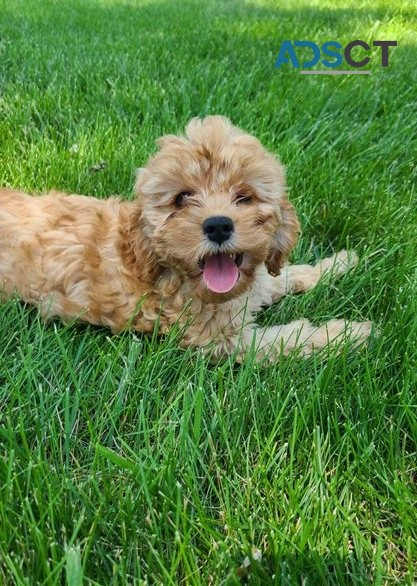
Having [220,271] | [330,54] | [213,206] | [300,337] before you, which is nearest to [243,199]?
[213,206]

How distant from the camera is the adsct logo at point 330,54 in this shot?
Answer: 17.0 feet

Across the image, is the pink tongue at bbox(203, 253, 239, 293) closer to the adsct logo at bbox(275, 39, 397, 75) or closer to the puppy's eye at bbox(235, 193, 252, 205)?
the puppy's eye at bbox(235, 193, 252, 205)

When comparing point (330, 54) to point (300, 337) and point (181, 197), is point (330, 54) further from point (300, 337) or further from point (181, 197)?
point (300, 337)

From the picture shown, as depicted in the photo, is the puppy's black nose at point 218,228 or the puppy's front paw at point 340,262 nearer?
the puppy's black nose at point 218,228

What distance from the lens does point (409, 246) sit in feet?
8.89

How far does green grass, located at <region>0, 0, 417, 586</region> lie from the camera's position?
1.46 meters

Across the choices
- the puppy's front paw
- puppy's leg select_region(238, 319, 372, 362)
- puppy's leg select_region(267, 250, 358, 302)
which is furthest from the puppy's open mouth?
the puppy's front paw

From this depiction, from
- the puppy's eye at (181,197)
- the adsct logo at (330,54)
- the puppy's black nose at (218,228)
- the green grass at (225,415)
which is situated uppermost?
the adsct logo at (330,54)

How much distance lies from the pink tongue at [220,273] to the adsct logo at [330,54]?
3.27m

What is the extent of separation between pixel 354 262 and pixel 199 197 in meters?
0.95

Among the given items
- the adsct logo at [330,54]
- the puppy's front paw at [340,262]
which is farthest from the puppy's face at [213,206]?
the adsct logo at [330,54]

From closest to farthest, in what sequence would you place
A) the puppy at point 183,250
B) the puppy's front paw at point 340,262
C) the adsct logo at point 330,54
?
the puppy at point 183,250, the puppy's front paw at point 340,262, the adsct logo at point 330,54

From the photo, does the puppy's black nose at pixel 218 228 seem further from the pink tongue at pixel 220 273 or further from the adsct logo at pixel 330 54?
the adsct logo at pixel 330 54

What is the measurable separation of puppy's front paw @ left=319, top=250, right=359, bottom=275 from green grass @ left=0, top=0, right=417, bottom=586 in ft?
0.23
